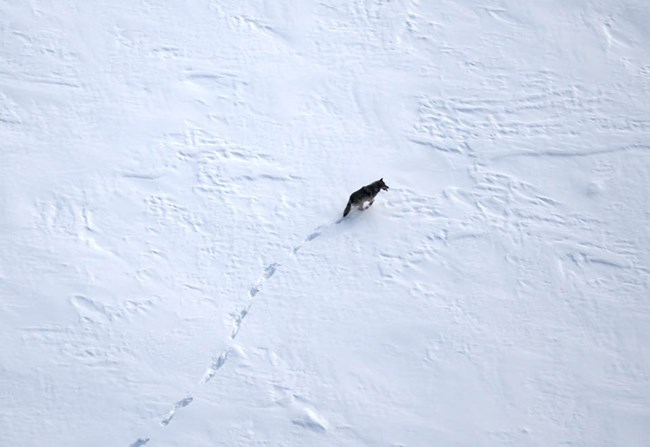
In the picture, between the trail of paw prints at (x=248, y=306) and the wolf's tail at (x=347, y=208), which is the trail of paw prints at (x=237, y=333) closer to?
the trail of paw prints at (x=248, y=306)

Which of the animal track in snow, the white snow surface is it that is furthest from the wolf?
the animal track in snow

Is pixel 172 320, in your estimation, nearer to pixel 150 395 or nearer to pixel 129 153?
pixel 150 395

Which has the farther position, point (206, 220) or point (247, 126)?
point (247, 126)

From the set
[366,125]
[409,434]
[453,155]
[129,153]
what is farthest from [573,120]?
[129,153]

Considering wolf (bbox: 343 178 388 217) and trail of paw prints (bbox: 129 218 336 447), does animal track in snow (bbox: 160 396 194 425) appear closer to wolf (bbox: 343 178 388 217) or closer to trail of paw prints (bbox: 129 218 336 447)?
trail of paw prints (bbox: 129 218 336 447)

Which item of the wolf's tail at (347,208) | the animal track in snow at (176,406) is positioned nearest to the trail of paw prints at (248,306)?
the wolf's tail at (347,208)

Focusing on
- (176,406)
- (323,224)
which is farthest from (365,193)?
(176,406)
